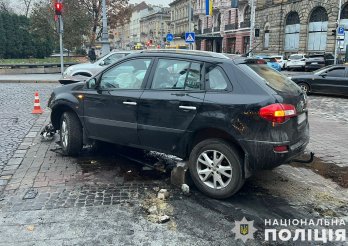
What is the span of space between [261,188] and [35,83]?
16938mm

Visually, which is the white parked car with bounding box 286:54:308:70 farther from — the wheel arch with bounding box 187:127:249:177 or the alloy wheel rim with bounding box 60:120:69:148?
the wheel arch with bounding box 187:127:249:177

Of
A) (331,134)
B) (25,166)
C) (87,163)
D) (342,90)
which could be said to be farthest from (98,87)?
(342,90)

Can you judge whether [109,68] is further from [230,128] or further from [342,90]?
[342,90]

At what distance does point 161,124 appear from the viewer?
15.7 feet

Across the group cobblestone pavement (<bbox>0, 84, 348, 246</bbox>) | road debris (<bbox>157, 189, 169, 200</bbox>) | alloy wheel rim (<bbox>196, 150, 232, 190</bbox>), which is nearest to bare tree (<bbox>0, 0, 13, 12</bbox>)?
cobblestone pavement (<bbox>0, 84, 348, 246</bbox>)

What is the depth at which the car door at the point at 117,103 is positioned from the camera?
5117 millimetres

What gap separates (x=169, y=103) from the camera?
184 inches

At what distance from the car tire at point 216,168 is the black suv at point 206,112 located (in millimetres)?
12

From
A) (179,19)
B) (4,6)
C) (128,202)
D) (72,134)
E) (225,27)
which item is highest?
(179,19)

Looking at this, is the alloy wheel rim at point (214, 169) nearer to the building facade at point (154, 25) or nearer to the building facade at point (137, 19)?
the building facade at point (154, 25)

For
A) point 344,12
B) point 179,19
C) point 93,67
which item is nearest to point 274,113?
point 93,67

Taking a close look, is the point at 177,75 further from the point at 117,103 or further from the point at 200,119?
the point at 117,103

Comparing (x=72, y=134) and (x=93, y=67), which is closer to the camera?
(x=72, y=134)

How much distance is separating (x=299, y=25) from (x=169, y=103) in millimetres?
42576
